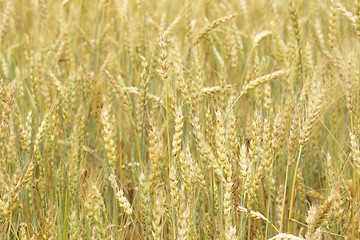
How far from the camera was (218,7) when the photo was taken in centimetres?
284

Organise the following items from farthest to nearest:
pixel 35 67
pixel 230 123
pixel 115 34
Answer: pixel 115 34 < pixel 35 67 < pixel 230 123

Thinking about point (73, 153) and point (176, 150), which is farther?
point (73, 153)

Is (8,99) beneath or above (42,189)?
above

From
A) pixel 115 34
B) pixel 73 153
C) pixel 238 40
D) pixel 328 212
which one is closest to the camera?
pixel 328 212

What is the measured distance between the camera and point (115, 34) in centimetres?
332

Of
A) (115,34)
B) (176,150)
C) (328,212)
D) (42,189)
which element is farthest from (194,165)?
(115,34)

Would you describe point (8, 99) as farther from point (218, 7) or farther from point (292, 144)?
point (218, 7)

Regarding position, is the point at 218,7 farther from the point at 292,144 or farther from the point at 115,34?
the point at 292,144

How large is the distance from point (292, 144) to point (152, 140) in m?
0.48

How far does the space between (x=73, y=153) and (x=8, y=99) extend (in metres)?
0.29

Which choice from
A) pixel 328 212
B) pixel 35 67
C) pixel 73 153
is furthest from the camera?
pixel 35 67

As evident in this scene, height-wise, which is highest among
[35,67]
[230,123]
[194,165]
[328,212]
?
[35,67]

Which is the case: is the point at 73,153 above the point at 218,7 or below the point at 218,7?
below

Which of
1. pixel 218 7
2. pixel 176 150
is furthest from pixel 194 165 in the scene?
pixel 218 7
